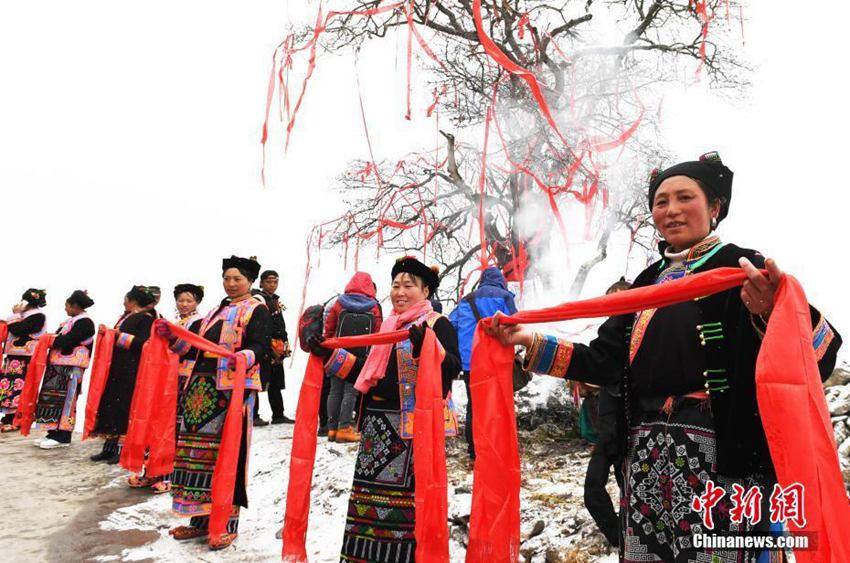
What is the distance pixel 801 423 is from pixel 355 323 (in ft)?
13.9

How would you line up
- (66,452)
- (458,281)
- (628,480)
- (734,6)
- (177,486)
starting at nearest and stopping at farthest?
(628,480) < (177,486) < (66,452) < (734,6) < (458,281)

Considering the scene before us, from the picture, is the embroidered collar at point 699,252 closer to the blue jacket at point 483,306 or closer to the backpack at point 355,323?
the blue jacket at point 483,306

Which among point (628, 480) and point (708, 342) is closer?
point (708, 342)

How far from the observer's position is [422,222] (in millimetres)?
10086

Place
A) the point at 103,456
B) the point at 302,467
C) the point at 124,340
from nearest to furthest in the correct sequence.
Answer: the point at 302,467
the point at 124,340
the point at 103,456

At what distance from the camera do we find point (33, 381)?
7535mm

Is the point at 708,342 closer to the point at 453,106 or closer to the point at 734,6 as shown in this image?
the point at 453,106

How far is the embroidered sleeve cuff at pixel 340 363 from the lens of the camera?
3.17 metres

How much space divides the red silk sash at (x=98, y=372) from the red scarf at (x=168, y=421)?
1.70 meters

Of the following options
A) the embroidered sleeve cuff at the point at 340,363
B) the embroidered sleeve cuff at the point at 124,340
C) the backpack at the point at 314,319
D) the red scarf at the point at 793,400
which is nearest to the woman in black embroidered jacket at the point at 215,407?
the embroidered sleeve cuff at the point at 340,363

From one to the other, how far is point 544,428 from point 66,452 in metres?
6.75

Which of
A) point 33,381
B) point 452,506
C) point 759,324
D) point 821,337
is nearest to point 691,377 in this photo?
point 759,324

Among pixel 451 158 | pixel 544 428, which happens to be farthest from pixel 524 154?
pixel 544 428

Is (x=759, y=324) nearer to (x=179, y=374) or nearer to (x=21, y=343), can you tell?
(x=179, y=374)
